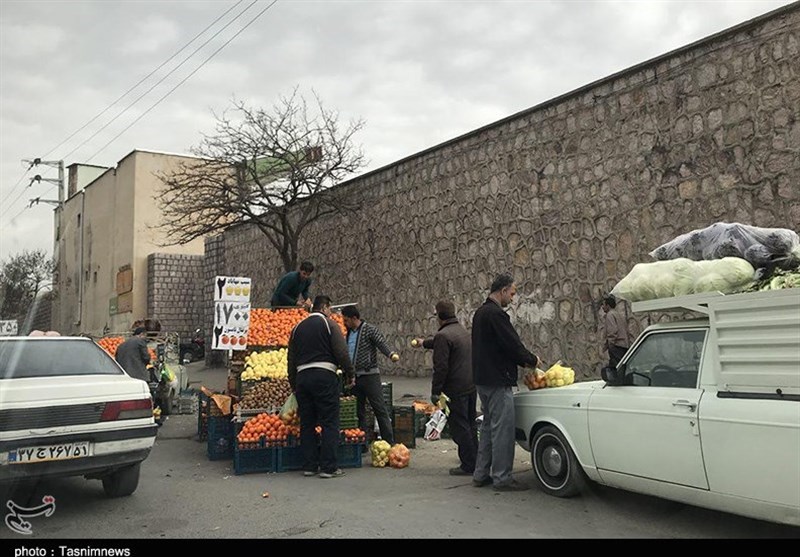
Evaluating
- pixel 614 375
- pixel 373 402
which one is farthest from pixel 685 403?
pixel 373 402

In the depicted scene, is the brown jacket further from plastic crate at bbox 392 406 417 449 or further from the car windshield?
the car windshield

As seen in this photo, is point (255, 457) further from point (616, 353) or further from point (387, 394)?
point (616, 353)

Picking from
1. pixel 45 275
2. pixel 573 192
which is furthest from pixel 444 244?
pixel 45 275

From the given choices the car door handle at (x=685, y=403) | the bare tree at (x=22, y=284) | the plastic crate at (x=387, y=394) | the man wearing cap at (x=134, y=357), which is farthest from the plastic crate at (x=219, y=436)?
the bare tree at (x=22, y=284)

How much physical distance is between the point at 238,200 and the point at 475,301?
8344 millimetres

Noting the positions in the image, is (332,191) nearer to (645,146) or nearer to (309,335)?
(645,146)

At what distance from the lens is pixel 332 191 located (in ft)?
64.2

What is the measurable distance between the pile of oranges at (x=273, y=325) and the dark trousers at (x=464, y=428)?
2351mm

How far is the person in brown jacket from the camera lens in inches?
423

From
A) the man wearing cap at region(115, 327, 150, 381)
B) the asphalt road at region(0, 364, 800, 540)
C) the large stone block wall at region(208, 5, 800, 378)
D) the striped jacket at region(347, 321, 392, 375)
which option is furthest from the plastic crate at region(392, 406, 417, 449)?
the large stone block wall at region(208, 5, 800, 378)

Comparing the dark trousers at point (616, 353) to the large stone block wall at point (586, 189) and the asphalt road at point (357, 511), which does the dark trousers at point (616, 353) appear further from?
the asphalt road at point (357, 511)
